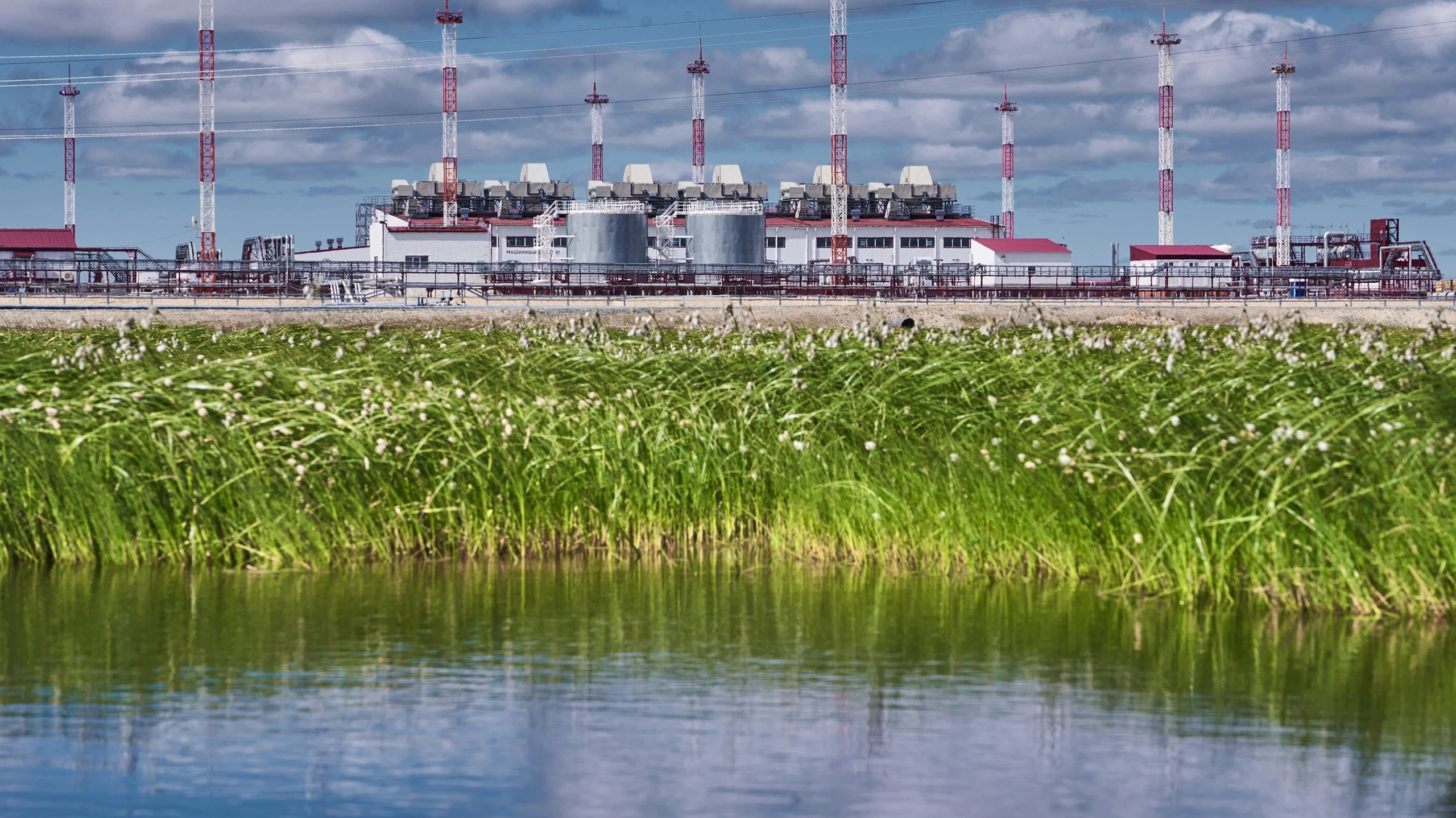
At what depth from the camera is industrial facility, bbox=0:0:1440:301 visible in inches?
2857

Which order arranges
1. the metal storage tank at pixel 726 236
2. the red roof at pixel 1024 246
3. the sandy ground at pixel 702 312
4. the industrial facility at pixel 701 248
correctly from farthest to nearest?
the red roof at pixel 1024 246 < the metal storage tank at pixel 726 236 < the industrial facility at pixel 701 248 < the sandy ground at pixel 702 312

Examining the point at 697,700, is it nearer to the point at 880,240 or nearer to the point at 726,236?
the point at 726,236

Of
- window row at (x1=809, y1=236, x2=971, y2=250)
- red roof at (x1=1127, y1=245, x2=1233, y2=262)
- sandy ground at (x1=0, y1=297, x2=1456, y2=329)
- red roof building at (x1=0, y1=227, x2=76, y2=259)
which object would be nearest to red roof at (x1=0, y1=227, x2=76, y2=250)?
red roof building at (x1=0, y1=227, x2=76, y2=259)

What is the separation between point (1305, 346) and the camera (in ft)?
62.2

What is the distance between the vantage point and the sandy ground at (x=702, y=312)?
155 feet

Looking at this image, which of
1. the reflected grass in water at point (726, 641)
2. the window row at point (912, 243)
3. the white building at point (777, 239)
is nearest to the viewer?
the reflected grass in water at point (726, 641)

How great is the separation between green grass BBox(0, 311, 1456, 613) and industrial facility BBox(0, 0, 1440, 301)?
151ft

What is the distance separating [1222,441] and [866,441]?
9.12 ft

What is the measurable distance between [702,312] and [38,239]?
5711 centimetres

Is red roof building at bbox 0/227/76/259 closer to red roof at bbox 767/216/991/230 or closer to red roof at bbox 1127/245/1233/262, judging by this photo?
red roof at bbox 767/216/991/230

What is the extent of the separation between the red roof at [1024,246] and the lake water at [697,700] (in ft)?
322

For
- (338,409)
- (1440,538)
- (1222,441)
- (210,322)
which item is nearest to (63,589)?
(338,409)

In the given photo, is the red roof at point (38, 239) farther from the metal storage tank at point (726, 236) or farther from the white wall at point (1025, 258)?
the white wall at point (1025, 258)

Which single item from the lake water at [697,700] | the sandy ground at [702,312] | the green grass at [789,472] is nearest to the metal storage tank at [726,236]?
the sandy ground at [702,312]
